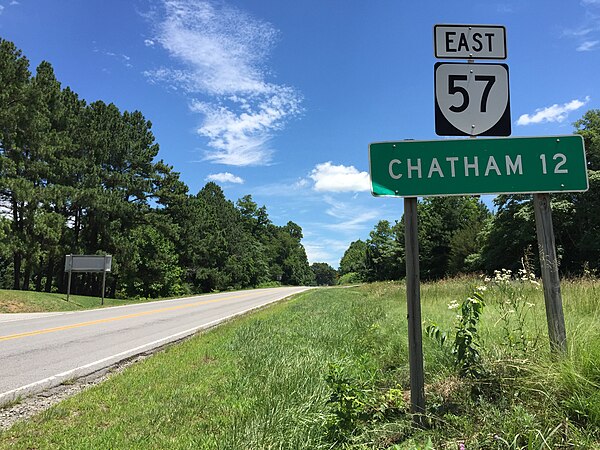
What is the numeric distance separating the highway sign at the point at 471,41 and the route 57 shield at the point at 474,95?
104 mm

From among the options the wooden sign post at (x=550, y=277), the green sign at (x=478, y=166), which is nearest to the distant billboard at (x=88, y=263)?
the green sign at (x=478, y=166)

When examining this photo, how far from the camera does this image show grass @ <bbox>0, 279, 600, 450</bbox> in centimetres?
282

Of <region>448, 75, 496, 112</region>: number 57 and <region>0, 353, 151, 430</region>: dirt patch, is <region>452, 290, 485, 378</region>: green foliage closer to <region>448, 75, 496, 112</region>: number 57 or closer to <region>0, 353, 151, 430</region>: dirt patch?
<region>448, 75, 496, 112</region>: number 57

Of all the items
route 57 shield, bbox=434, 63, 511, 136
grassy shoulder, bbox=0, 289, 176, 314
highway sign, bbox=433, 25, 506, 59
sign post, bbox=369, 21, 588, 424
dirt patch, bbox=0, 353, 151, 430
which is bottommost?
dirt patch, bbox=0, 353, 151, 430

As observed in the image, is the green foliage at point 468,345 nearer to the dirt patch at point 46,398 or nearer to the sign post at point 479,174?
the sign post at point 479,174

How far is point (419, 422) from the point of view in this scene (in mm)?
3082

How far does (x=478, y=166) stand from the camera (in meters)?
3.40

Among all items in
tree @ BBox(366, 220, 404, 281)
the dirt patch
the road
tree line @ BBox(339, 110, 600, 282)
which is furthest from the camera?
tree @ BBox(366, 220, 404, 281)

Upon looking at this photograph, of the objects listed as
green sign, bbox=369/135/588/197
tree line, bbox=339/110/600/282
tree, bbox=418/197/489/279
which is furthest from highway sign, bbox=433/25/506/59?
tree, bbox=418/197/489/279

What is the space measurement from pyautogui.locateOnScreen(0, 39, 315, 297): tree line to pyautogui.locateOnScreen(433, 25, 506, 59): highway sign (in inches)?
984

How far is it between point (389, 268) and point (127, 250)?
46029 mm

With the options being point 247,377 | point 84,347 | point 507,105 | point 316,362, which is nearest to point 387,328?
point 316,362

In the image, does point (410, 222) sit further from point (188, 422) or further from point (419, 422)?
point (188, 422)

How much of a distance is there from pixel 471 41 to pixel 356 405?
3252 mm
